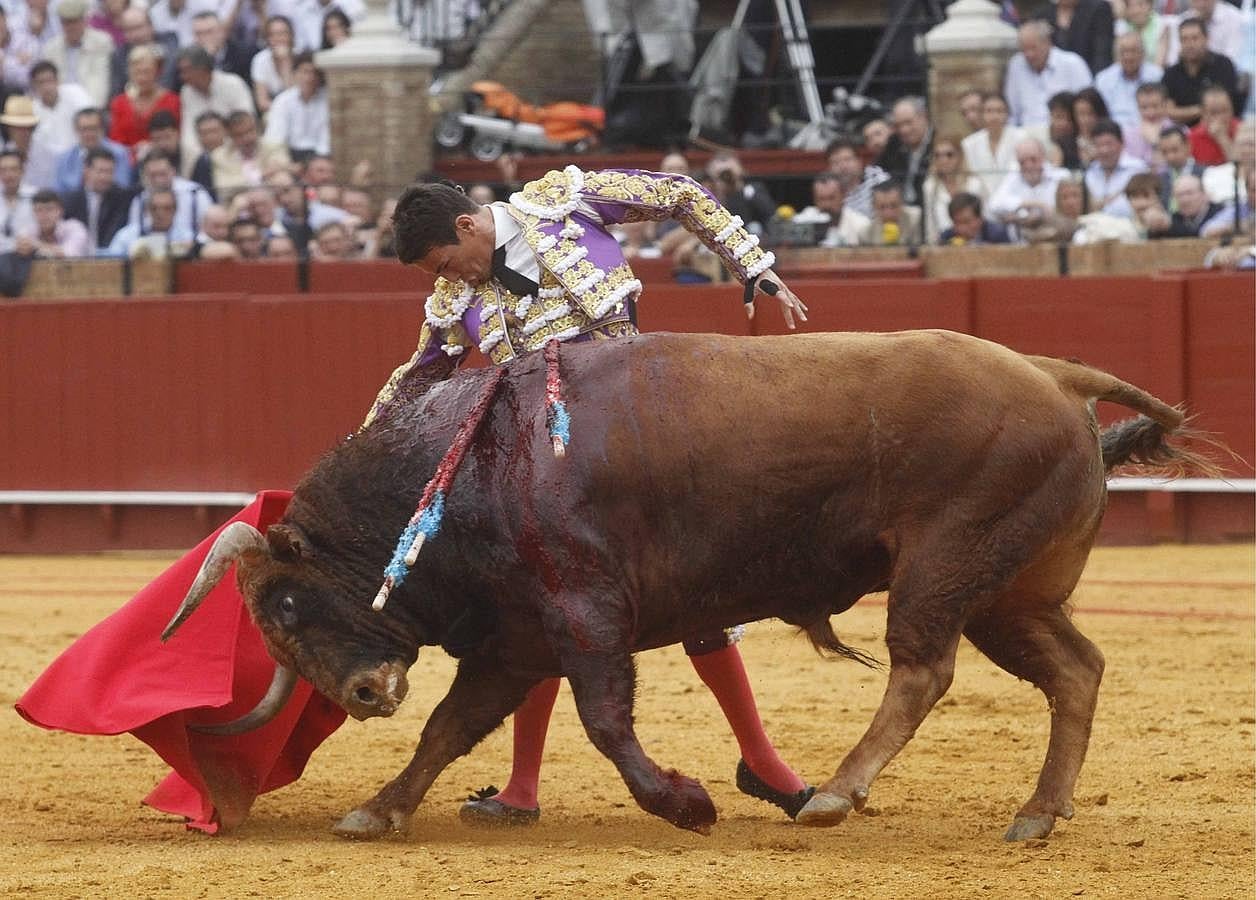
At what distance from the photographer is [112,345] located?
10.4m

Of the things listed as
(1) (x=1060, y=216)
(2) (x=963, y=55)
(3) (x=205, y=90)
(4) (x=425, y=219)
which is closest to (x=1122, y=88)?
(1) (x=1060, y=216)

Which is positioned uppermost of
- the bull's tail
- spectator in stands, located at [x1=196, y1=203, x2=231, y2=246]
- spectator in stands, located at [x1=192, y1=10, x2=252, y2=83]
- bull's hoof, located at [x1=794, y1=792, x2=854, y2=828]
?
spectator in stands, located at [x1=192, y1=10, x2=252, y2=83]

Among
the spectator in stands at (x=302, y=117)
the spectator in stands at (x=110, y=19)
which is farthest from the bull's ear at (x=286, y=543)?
the spectator in stands at (x=110, y=19)

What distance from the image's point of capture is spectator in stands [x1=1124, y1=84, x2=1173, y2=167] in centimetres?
1028

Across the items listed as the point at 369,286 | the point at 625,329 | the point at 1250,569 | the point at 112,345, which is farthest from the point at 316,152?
the point at 625,329

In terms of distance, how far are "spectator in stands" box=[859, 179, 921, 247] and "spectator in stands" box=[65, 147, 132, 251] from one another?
13.2ft

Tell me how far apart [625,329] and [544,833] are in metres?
1.10

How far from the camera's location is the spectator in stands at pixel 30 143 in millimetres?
12594

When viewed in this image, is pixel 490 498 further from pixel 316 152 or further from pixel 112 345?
pixel 316 152

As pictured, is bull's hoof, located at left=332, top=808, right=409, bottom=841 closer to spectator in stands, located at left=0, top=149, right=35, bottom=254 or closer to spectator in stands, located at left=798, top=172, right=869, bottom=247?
spectator in stands, located at left=798, top=172, right=869, bottom=247

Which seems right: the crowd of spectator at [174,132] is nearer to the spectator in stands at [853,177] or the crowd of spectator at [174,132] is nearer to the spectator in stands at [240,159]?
the spectator in stands at [240,159]

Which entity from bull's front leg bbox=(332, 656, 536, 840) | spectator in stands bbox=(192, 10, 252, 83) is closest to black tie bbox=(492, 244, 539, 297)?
bull's front leg bbox=(332, 656, 536, 840)

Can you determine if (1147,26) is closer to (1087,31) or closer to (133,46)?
(1087,31)

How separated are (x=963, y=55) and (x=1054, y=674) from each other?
7.62m
